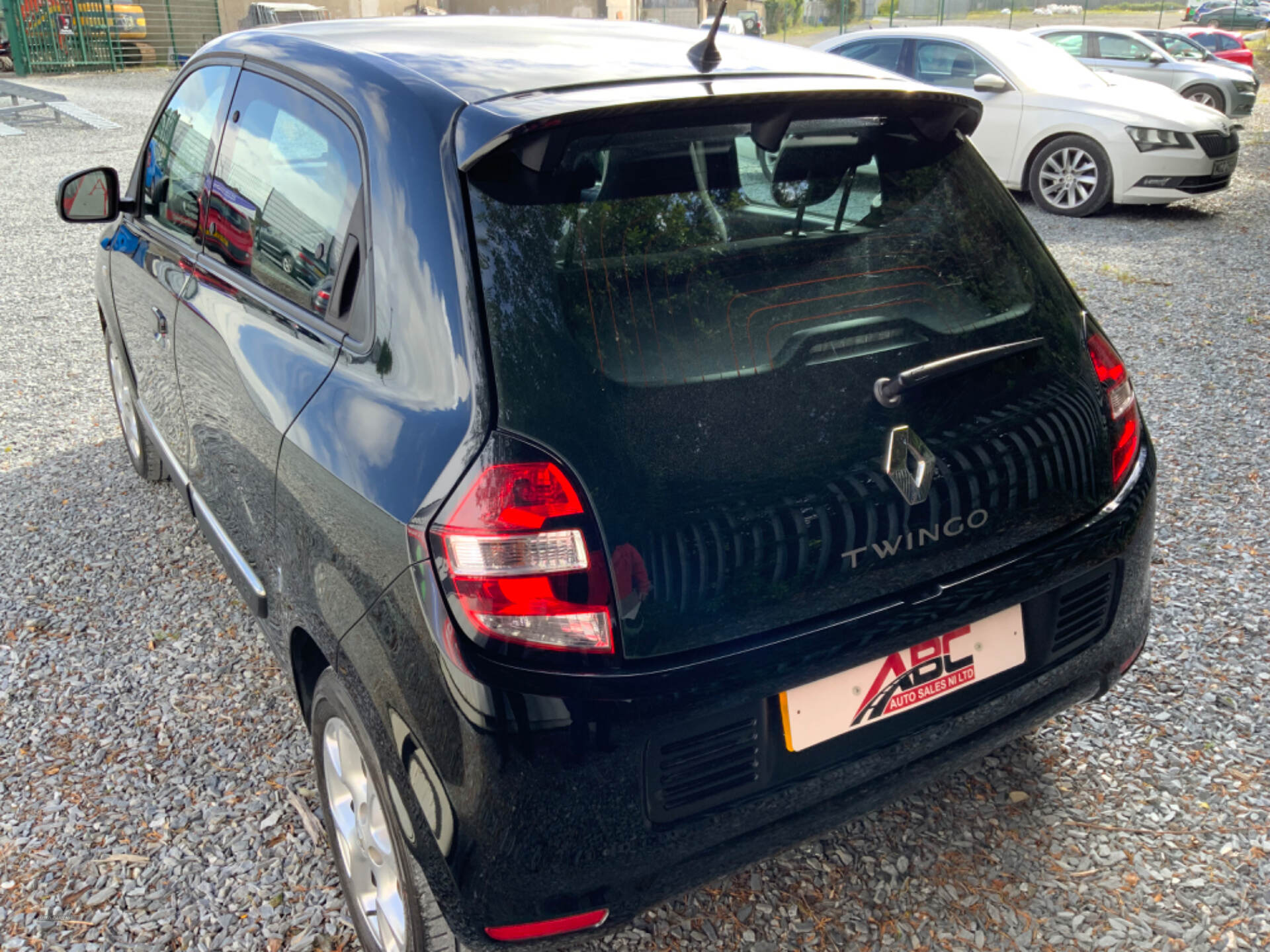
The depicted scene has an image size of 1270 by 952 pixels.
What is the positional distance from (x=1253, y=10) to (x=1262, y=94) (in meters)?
21.5

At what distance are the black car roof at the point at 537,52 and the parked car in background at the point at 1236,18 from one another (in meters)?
44.6

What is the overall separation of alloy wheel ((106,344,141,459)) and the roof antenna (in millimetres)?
2841

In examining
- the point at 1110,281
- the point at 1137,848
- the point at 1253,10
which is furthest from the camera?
the point at 1253,10

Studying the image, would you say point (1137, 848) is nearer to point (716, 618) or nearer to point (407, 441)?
point (716, 618)

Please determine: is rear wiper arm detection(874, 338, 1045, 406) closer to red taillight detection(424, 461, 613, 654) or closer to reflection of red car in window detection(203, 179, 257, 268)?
red taillight detection(424, 461, 613, 654)

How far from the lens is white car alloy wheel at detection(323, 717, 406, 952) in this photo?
1959mm

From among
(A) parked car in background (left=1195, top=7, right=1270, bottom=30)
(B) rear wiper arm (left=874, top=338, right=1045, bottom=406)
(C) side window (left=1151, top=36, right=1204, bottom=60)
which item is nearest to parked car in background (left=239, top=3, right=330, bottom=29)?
(C) side window (left=1151, top=36, right=1204, bottom=60)

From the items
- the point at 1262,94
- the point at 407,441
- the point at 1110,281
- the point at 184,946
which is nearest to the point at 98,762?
the point at 184,946

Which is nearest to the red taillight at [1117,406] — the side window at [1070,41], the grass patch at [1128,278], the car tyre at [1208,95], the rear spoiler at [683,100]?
the rear spoiler at [683,100]

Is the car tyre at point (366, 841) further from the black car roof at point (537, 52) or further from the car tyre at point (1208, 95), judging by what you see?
the car tyre at point (1208, 95)

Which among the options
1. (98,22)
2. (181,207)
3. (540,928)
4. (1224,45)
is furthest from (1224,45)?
(98,22)

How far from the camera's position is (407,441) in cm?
172

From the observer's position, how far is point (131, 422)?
432 centimetres

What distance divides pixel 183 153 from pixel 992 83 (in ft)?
27.7
